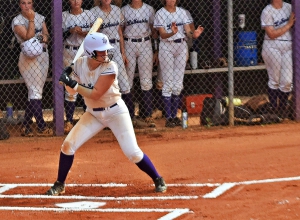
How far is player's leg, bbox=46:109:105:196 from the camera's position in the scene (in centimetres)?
790

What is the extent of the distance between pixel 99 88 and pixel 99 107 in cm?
32

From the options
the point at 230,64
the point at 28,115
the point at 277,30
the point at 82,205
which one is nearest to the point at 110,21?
the point at 28,115

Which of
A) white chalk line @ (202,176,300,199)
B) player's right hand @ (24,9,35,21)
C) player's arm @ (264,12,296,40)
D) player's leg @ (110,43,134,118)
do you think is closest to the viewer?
white chalk line @ (202,176,300,199)

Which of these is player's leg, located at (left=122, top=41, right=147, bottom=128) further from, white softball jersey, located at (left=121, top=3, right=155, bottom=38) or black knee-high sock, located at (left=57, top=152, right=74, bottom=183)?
black knee-high sock, located at (left=57, top=152, right=74, bottom=183)

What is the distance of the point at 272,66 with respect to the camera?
42.0ft

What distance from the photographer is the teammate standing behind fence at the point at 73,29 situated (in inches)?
467

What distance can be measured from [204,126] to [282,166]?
3573mm

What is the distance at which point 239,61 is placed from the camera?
1339cm

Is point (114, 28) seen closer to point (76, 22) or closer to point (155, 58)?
point (76, 22)

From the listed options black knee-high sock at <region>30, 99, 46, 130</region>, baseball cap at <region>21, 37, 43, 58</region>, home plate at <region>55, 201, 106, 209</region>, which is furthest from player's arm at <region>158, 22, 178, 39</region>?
home plate at <region>55, 201, 106, 209</region>

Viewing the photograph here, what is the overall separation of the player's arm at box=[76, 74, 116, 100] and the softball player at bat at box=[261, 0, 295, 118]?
5.70 m

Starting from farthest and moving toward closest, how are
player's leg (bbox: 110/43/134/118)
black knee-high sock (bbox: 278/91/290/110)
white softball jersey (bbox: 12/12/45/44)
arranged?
black knee-high sock (bbox: 278/91/290/110)
player's leg (bbox: 110/43/134/118)
white softball jersey (bbox: 12/12/45/44)

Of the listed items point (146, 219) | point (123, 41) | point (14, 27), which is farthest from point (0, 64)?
point (146, 219)

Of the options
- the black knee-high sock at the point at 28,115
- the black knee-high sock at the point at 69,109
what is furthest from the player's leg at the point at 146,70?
the black knee-high sock at the point at 28,115
